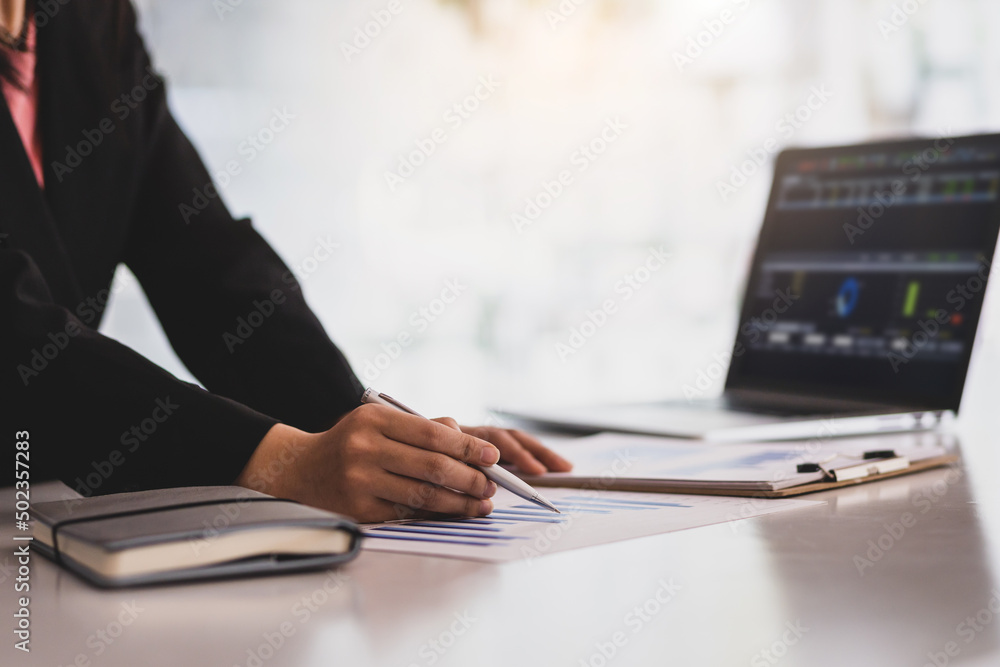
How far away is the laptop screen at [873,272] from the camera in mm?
1331

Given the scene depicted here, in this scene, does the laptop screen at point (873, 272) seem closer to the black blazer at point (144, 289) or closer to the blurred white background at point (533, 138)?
the black blazer at point (144, 289)

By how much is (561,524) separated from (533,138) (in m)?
4.44

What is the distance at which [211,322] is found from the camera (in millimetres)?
1194

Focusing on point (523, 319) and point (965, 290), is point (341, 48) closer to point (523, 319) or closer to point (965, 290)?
point (523, 319)

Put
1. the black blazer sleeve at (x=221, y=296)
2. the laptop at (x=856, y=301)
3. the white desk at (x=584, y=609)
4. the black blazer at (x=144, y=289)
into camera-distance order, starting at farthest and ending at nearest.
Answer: the laptop at (x=856, y=301) < the black blazer sleeve at (x=221, y=296) < the black blazer at (x=144, y=289) < the white desk at (x=584, y=609)

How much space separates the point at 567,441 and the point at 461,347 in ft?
12.3

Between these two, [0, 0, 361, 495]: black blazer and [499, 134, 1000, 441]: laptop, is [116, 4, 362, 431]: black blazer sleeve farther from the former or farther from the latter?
[499, 134, 1000, 441]: laptop

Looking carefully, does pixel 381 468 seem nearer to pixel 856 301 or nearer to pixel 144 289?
pixel 144 289

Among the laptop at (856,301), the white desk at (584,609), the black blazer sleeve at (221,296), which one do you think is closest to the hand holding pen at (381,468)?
the white desk at (584,609)

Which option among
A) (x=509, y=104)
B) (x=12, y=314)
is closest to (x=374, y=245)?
(x=509, y=104)

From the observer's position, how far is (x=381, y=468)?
0.73 metres

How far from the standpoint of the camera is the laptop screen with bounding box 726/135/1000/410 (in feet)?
4.37

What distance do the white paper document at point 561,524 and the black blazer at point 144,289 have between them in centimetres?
19

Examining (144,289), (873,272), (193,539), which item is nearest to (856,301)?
(873,272)
